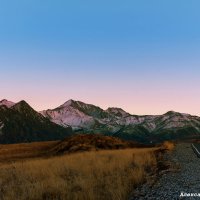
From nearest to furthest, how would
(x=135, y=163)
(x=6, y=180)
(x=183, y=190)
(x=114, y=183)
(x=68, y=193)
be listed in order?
(x=183, y=190), (x=68, y=193), (x=114, y=183), (x=6, y=180), (x=135, y=163)

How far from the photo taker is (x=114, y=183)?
17.1m

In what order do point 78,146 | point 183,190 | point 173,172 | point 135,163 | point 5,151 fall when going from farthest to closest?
1. point 5,151
2. point 78,146
3. point 135,163
4. point 173,172
5. point 183,190

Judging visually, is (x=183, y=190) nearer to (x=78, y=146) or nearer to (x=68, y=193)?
(x=68, y=193)

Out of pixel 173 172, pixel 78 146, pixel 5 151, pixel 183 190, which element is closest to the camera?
pixel 183 190

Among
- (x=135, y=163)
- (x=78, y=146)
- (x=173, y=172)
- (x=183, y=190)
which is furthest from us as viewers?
(x=78, y=146)

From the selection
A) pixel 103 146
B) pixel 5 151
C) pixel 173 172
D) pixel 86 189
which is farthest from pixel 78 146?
pixel 86 189

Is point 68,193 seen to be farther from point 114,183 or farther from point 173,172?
Result: point 173,172

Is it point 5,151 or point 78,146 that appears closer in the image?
point 78,146

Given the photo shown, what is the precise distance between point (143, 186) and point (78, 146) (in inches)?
1554

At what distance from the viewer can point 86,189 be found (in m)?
16.2

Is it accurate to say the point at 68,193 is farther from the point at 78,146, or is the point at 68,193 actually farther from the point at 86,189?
the point at 78,146

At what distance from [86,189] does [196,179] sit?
4629 millimetres

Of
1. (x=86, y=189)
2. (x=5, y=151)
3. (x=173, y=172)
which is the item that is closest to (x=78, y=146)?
(x=5, y=151)

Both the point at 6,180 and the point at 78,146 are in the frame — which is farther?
the point at 78,146
